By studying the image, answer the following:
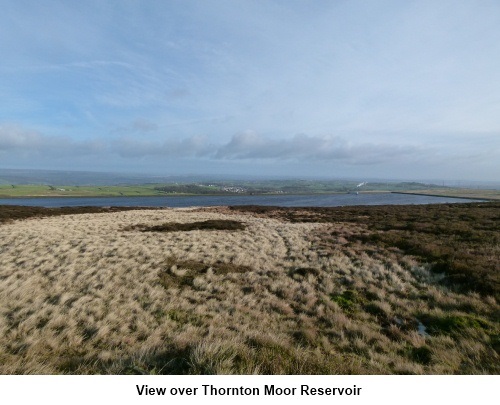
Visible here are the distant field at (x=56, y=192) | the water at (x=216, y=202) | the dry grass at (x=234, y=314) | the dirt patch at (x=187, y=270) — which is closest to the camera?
the dry grass at (x=234, y=314)

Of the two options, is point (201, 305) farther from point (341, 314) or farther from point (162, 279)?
point (341, 314)

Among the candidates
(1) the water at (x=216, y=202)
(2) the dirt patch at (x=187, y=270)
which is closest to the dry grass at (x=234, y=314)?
(2) the dirt patch at (x=187, y=270)

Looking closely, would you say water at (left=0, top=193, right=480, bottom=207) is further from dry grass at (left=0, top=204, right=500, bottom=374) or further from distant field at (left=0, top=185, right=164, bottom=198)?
dry grass at (left=0, top=204, right=500, bottom=374)

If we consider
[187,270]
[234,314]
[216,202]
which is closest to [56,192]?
[216,202]

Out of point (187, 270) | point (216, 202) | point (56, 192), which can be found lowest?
point (216, 202)

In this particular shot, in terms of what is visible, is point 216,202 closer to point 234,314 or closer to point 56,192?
point 56,192

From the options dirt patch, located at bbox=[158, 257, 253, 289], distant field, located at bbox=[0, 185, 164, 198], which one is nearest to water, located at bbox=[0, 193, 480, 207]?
distant field, located at bbox=[0, 185, 164, 198]

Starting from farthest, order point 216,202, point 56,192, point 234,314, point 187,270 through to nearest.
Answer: point 56,192
point 216,202
point 187,270
point 234,314

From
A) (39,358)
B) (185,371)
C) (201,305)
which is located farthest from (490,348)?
(39,358)

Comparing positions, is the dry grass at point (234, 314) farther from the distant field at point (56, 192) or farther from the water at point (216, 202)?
the distant field at point (56, 192)
